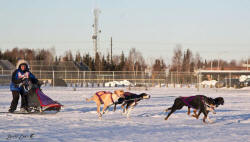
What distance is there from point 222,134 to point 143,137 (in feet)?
6.36

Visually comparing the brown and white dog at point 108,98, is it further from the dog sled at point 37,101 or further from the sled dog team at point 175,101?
the dog sled at point 37,101

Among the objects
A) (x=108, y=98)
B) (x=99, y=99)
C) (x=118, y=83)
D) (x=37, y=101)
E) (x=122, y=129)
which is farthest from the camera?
(x=118, y=83)

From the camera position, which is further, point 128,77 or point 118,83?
point 128,77

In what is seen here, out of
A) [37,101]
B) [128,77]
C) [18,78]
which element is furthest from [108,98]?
[128,77]

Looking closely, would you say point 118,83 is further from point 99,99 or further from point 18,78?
point 99,99

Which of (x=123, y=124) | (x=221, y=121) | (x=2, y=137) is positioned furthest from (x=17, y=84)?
(x=221, y=121)

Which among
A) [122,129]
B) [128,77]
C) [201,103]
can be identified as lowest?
[122,129]

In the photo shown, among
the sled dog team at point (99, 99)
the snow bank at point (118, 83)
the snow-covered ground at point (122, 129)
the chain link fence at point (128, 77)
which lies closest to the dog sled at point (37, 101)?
the sled dog team at point (99, 99)

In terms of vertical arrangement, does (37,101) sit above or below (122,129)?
above

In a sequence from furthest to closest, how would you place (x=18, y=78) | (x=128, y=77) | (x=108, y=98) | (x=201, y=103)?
(x=128, y=77) < (x=18, y=78) < (x=108, y=98) < (x=201, y=103)

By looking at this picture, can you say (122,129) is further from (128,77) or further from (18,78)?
(128,77)

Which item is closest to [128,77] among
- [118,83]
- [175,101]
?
[118,83]

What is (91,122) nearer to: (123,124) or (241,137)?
(123,124)

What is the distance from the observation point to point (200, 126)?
11383 mm
